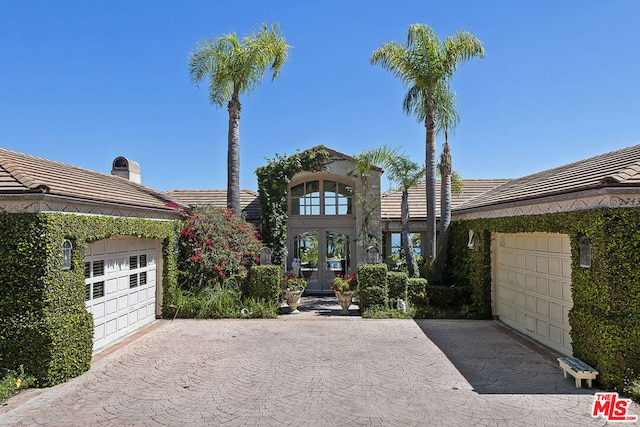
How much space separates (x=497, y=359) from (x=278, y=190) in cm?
970

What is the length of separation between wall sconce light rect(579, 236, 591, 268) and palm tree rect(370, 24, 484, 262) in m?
6.68

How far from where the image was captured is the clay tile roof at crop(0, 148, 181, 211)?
6.66 metres

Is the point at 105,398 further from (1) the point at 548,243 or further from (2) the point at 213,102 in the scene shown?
(2) the point at 213,102

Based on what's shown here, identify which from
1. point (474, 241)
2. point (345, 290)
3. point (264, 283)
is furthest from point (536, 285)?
point (264, 283)

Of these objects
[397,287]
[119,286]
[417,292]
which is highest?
[119,286]

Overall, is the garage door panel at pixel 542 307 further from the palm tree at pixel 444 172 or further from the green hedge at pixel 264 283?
the green hedge at pixel 264 283

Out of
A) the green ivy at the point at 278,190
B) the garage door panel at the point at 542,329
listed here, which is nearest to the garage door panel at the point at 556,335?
the garage door panel at the point at 542,329

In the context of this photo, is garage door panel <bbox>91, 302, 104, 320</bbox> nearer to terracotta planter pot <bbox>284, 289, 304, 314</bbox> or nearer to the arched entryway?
terracotta planter pot <bbox>284, 289, 304, 314</bbox>

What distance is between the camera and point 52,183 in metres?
7.48

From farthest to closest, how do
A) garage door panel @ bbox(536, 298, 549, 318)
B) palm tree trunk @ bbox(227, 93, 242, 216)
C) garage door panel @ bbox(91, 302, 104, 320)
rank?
1. palm tree trunk @ bbox(227, 93, 242, 216)
2. garage door panel @ bbox(536, 298, 549, 318)
3. garage door panel @ bbox(91, 302, 104, 320)

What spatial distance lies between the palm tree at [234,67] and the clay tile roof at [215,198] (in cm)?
314

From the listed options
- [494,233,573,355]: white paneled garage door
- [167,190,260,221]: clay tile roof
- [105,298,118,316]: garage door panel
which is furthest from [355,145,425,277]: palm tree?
[105,298,118,316]: garage door panel

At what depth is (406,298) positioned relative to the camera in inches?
483

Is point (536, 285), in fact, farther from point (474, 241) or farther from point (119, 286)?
point (119, 286)
